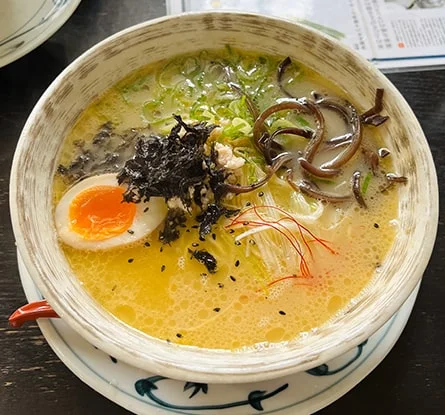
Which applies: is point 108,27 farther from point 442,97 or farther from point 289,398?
point 289,398

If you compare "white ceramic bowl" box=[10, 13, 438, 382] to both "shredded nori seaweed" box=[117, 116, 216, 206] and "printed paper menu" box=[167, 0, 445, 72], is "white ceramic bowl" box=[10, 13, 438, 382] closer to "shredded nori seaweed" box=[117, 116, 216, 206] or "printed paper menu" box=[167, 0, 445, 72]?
"shredded nori seaweed" box=[117, 116, 216, 206]

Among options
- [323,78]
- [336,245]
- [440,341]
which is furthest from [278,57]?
[440,341]

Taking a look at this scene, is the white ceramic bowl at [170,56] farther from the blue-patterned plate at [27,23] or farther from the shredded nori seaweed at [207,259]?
the blue-patterned plate at [27,23]

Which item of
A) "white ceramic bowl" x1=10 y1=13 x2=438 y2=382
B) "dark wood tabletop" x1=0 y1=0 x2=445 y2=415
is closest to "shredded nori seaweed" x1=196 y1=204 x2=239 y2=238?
"white ceramic bowl" x1=10 y1=13 x2=438 y2=382

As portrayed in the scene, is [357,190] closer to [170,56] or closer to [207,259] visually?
[207,259]

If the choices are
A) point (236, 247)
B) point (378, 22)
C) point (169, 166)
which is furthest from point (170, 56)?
point (378, 22)

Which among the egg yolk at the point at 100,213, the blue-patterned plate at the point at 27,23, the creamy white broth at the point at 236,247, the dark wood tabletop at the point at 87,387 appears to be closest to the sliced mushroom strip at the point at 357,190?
the creamy white broth at the point at 236,247
